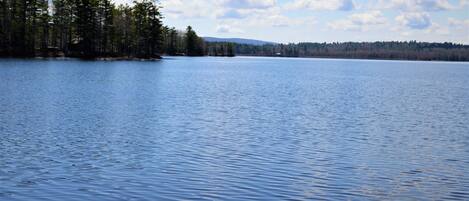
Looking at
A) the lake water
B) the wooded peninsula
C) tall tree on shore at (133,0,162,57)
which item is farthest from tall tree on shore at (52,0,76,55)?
the lake water

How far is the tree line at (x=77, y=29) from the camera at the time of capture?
369 ft

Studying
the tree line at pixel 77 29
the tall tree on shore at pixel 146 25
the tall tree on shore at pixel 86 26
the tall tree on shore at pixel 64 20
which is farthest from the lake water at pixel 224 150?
the tall tree on shore at pixel 146 25

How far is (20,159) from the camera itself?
20422 millimetres

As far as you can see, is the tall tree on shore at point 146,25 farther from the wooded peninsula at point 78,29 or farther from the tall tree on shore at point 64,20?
the tall tree on shore at point 64,20

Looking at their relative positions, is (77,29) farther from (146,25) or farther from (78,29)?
(146,25)

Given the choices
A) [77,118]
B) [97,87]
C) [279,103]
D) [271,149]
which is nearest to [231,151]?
[271,149]

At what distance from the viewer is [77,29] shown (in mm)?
122938

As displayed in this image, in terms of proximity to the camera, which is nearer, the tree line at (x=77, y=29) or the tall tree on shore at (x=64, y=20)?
the tree line at (x=77, y=29)

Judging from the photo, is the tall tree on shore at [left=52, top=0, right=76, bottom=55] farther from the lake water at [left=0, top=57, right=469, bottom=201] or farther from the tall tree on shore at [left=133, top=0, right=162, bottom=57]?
the lake water at [left=0, top=57, right=469, bottom=201]

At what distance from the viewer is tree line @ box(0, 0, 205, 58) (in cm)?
11244

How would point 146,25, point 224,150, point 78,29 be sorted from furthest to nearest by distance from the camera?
1. point 146,25
2. point 78,29
3. point 224,150

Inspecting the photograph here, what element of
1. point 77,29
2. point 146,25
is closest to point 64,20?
point 77,29

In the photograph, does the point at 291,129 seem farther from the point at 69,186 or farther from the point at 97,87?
the point at 97,87

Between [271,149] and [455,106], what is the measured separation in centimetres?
2945
